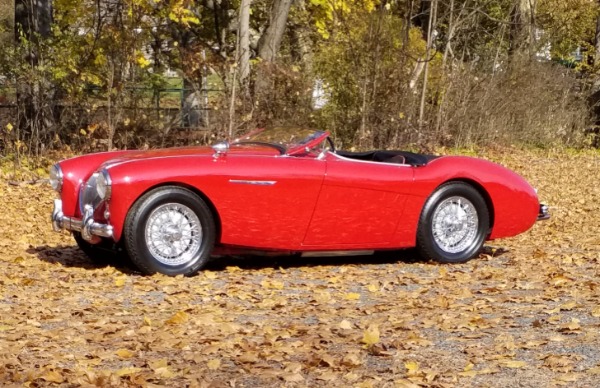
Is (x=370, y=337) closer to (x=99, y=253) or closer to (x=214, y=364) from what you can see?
(x=214, y=364)

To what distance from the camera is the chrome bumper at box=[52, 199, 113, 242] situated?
885cm

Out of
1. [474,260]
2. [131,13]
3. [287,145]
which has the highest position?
[131,13]

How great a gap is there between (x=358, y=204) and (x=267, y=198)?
0.81 m

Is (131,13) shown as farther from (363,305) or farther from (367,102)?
(363,305)

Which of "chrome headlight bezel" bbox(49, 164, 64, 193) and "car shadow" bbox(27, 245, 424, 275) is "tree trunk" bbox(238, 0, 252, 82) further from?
"chrome headlight bezel" bbox(49, 164, 64, 193)

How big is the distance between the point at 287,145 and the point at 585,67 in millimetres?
20605

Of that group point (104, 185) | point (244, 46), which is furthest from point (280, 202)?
point (244, 46)

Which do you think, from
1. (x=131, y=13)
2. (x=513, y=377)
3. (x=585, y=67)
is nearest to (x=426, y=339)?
(x=513, y=377)

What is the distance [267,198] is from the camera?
361 inches

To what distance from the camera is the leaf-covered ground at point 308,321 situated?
19.1 feet

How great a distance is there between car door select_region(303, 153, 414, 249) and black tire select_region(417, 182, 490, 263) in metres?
0.28

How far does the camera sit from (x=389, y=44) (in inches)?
799

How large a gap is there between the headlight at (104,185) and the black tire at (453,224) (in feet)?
8.66

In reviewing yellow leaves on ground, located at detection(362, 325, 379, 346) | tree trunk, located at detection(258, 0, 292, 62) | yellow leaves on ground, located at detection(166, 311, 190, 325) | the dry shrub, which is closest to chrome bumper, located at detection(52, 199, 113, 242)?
yellow leaves on ground, located at detection(166, 311, 190, 325)
